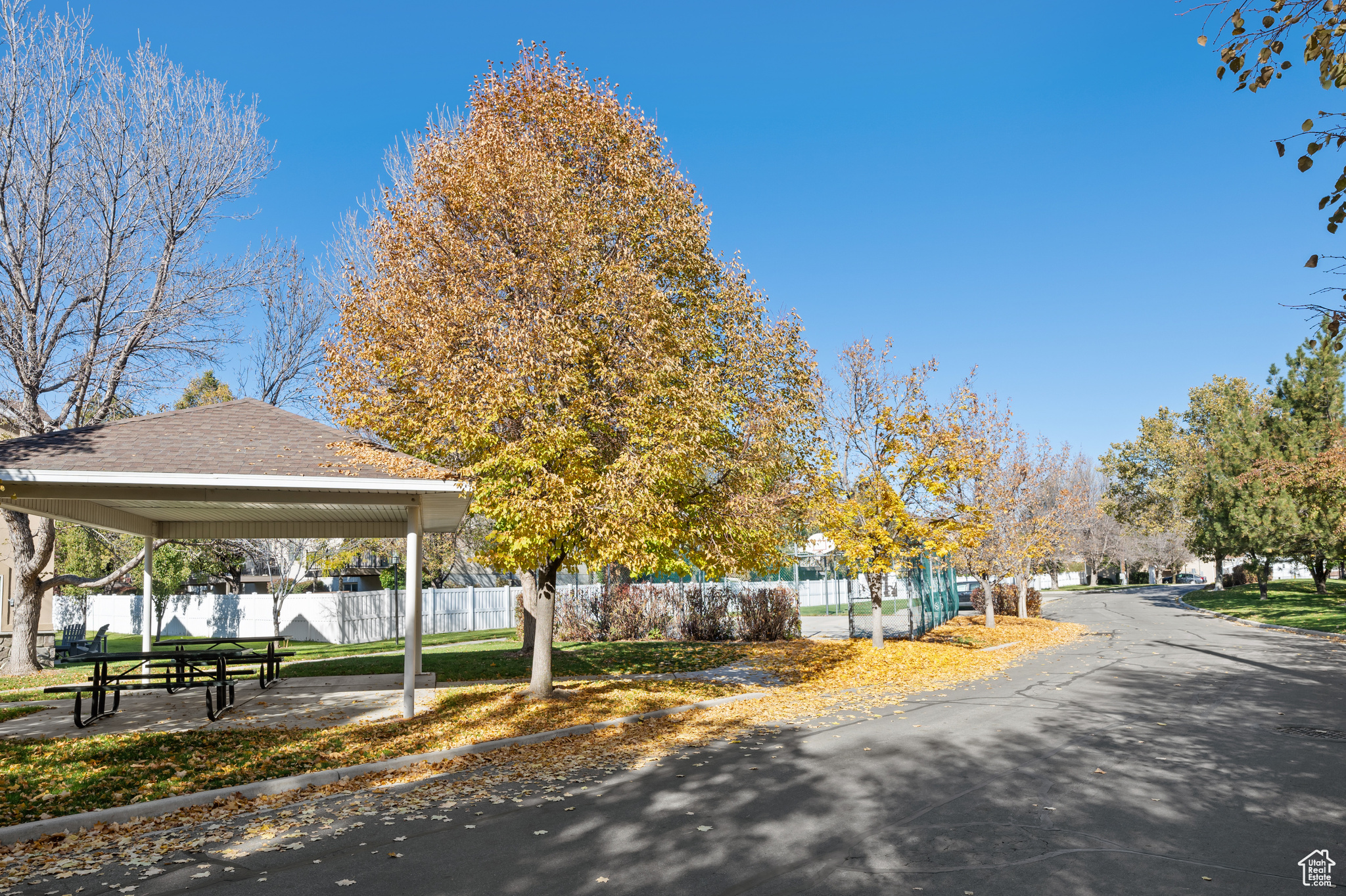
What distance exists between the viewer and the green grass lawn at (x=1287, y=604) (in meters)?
26.5

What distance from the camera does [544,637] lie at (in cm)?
1308

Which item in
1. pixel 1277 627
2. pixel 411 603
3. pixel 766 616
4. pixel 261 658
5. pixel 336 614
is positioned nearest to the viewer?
pixel 411 603

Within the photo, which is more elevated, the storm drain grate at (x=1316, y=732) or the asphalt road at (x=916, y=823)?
the asphalt road at (x=916, y=823)

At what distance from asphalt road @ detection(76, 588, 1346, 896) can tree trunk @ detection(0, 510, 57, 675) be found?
15746 mm

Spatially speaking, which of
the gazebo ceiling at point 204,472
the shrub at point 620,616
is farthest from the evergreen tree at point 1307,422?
the gazebo ceiling at point 204,472

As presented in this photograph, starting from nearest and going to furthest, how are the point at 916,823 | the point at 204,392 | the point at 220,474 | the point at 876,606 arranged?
1. the point at 916,823
2. the point at 220,474
3. the point at 876,606
4. the point at 204,392

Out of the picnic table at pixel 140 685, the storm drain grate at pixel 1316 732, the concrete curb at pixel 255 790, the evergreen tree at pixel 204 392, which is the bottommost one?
the storm drain grate at pixel 1316 732

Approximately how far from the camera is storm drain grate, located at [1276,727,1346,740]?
920cm

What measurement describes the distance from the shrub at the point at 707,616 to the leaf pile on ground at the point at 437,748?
26.5ft

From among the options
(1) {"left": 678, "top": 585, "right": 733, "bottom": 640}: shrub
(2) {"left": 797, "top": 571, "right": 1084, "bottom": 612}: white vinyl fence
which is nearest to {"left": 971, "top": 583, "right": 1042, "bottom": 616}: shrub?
(1) {"left": 678, "top": 585, "right": 733, "bottom": 640}: shrub

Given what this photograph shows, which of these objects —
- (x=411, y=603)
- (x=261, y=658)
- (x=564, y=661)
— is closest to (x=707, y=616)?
(x=564, y=661)

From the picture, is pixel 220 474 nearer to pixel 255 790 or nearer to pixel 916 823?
pixel 255 790

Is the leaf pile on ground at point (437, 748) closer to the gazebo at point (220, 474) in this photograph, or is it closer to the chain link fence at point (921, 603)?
the gazebo at point (220, 474)

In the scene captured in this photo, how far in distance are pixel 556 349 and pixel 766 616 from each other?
15.0 m
